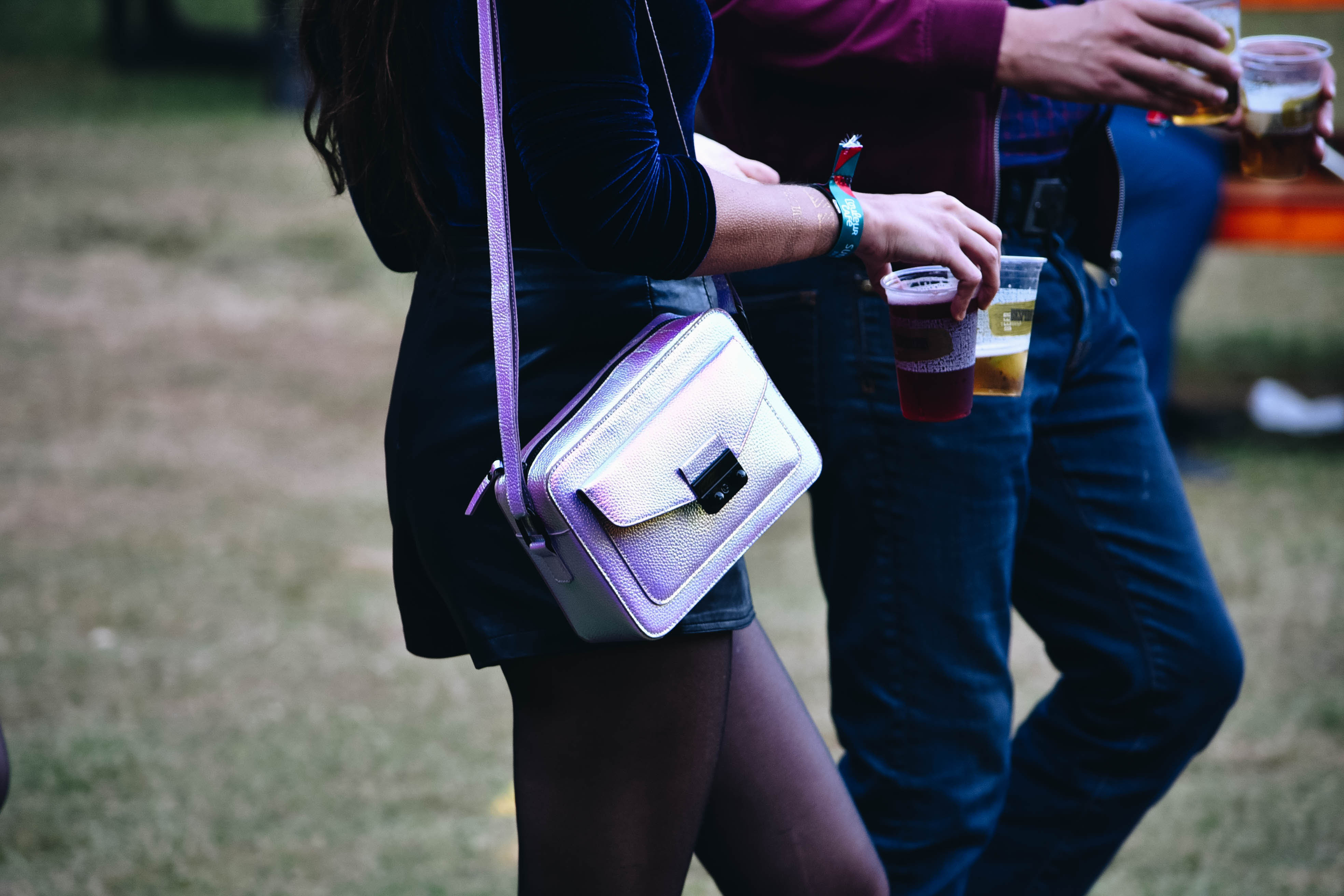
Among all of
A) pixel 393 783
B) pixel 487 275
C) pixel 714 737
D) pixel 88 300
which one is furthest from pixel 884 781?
pixel 88 300

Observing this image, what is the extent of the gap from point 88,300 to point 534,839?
19.2 ft

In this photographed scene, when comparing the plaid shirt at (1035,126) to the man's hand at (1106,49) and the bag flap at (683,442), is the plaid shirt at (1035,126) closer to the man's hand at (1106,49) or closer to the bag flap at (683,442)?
the man's hand at (1106,49)

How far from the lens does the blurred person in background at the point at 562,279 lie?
1292 mm

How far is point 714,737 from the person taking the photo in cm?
148

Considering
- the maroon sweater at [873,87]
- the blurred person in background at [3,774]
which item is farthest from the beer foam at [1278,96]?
the blurred person in background at [3,774]

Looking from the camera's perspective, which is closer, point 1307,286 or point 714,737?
point 714,737

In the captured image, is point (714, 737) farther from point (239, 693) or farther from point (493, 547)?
point (239, 693)

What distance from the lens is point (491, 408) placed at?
140 cm

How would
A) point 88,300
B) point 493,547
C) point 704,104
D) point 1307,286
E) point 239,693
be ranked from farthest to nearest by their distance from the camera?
point 1307,286 → point 88,300 → point 239,693 → point 704,104 → point 493,547

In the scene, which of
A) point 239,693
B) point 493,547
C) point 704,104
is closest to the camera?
point 493,547

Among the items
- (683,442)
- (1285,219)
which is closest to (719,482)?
(683,442)

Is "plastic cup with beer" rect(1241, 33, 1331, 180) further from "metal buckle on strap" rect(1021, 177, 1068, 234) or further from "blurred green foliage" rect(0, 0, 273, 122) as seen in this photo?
"blurred green foliage" rect(0, 0, 273, 122)

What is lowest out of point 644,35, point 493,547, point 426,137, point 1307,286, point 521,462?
point 1307,286

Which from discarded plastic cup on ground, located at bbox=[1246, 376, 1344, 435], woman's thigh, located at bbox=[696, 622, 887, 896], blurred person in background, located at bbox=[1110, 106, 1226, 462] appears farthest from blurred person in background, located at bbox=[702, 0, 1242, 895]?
discarded plastic cup on ground, located at bbox=[1246, 376, 1344, 435]
